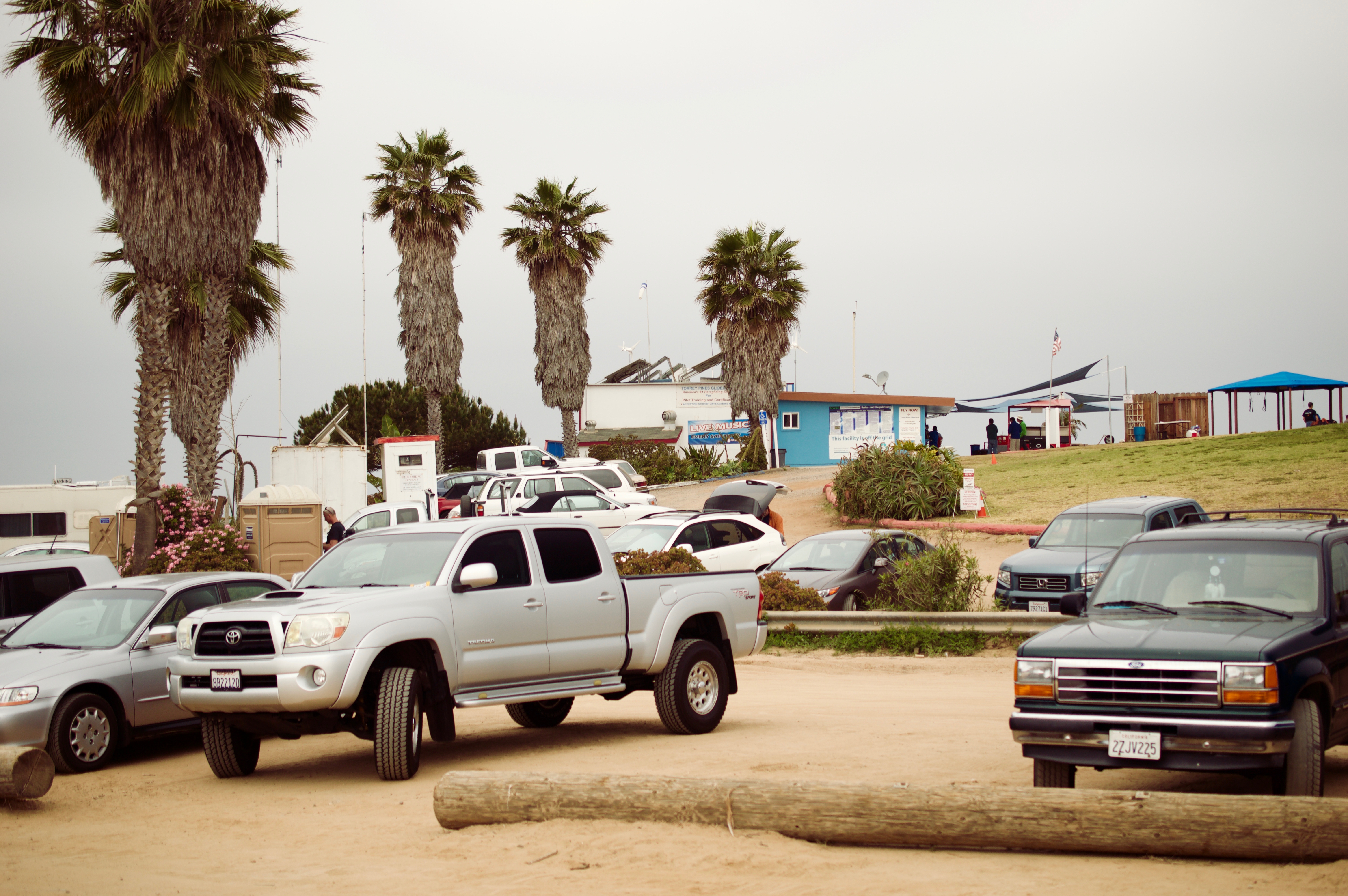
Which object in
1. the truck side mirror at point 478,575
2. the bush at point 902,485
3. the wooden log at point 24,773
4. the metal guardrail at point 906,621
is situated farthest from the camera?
the bush at point 902,485

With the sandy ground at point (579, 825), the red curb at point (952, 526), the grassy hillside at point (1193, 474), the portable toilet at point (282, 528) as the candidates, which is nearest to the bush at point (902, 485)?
the red curb at point (952, 526)

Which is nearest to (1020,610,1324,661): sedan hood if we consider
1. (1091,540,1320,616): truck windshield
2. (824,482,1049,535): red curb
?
(1091,540,1320,616): truck windshield

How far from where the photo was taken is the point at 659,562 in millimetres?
18453

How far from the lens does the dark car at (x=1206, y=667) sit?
668 centimetres

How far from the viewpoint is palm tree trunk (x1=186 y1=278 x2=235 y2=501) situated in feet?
82.6

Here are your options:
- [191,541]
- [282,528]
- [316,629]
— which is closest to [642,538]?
[191,541]

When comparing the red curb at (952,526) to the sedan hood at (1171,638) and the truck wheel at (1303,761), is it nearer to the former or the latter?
the sedan hood at (1171,638)

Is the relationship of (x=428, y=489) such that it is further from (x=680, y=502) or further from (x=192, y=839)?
(x=192, y=839)

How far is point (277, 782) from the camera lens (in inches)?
370

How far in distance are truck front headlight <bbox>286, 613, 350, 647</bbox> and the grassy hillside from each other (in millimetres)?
19758

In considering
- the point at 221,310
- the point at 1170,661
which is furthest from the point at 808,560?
the point at 221,310

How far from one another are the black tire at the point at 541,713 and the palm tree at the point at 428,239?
3373 cm

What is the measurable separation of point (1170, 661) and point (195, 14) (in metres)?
21.5

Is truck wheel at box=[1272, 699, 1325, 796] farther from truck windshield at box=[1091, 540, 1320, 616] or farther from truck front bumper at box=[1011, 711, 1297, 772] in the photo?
truck windshield at box=[1091, 540, 1320, 616]
